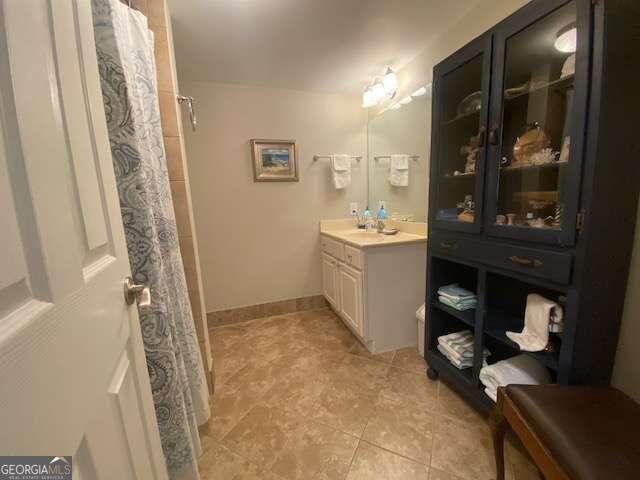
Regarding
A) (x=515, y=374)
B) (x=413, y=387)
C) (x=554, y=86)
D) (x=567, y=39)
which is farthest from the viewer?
(x=413, y=387)

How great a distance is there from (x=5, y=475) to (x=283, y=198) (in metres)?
2.29

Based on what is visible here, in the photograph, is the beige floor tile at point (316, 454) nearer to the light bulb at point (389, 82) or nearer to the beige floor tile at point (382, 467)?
the beige floor tile at point (382, 467)

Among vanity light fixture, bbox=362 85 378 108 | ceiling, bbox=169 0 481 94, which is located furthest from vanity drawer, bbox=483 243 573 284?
vanity light fixture, bbox=362 85 378 108

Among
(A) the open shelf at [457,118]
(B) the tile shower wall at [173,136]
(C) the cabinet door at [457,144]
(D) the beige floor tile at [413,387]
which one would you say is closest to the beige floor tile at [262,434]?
(B) the tile shower wall at [173,136]

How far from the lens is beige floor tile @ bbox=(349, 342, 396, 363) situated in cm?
179

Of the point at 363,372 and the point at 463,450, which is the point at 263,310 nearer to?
the point at 363,372

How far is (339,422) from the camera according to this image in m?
1.30

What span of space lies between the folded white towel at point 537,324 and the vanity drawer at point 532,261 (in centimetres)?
13

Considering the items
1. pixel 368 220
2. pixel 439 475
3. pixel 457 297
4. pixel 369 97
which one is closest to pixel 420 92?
pixel 369 97

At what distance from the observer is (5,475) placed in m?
0.25

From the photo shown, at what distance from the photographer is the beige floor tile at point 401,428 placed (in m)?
1.14

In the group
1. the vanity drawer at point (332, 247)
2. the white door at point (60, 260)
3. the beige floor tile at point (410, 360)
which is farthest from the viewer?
the vanity drawer at point (332, 247)

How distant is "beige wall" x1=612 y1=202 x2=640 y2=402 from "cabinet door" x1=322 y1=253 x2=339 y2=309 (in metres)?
1.61

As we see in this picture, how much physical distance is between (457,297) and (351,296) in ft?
2.53
